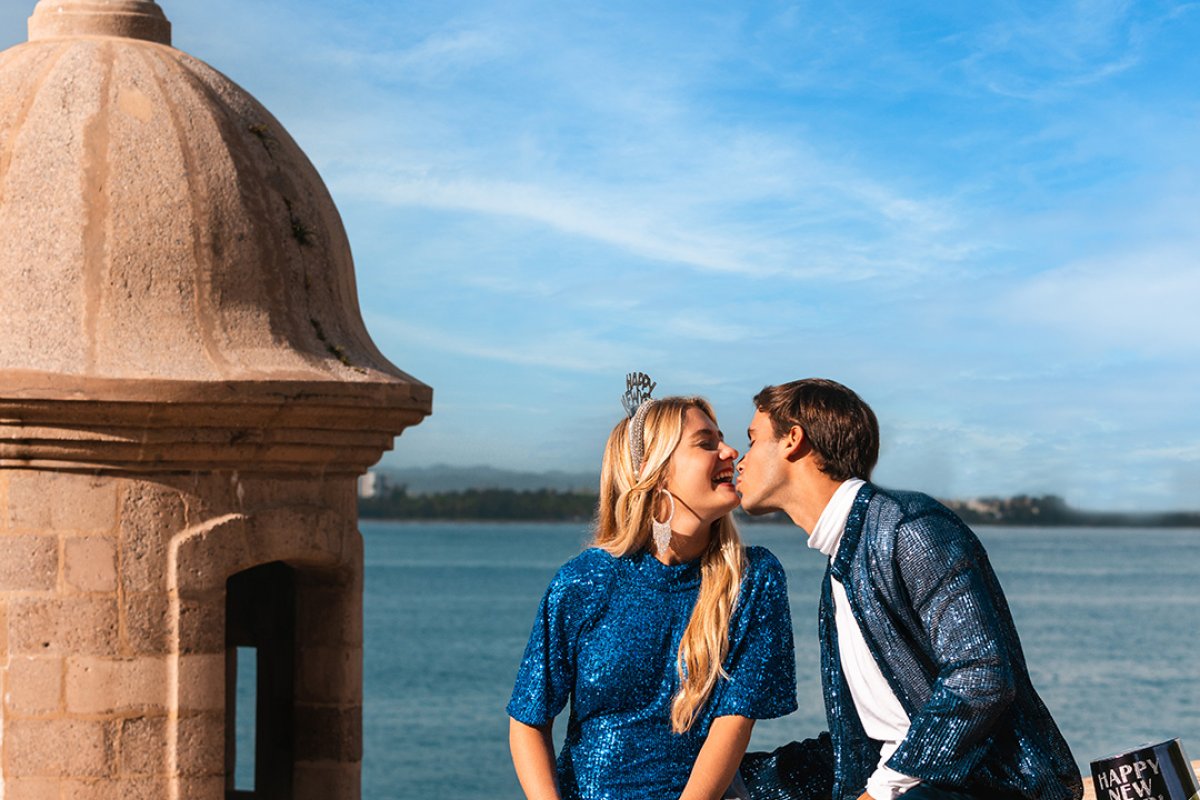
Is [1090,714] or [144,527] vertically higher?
[144,527]

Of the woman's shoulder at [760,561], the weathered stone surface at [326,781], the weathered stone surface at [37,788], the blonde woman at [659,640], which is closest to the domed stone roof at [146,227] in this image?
the weathered stone surface at [37,788]

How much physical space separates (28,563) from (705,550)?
2.42 meters

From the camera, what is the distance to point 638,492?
12.4ft

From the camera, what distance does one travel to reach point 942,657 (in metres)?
3.30

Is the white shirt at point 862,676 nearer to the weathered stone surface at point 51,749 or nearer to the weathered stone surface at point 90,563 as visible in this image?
the weathered stone surface at point 90,563

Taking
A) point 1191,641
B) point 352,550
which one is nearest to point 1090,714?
point 1191,641

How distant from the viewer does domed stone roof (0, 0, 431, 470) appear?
196 inches

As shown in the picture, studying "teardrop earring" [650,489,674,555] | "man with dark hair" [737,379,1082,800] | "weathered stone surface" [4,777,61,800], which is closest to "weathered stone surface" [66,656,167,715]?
"weathered stone surface" [4,777,61,800]

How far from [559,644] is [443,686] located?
51719mm

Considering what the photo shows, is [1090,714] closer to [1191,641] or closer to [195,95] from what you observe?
[1191,641]

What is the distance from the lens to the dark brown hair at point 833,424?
143 inches

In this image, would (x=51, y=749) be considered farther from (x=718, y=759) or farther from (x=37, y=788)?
(x=718, y=759)

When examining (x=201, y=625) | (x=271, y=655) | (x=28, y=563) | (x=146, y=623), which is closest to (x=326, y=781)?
(x=271, y=655)

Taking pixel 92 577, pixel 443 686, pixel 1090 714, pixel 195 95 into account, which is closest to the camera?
pixel 92 577
